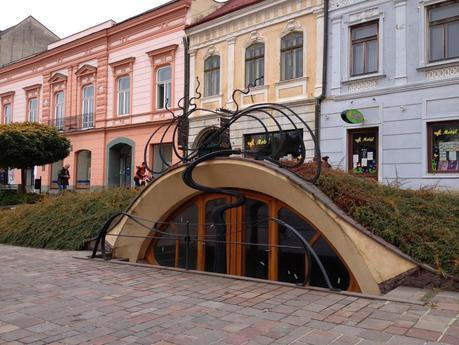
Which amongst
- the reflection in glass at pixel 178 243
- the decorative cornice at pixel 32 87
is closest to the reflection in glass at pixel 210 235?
the reflection in glass at pixel 178 243

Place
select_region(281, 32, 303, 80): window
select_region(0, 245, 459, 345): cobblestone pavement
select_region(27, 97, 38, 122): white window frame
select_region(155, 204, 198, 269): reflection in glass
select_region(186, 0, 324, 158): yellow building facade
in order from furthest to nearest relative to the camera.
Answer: select_region(27, 97, 38, 122): white window frame → select_region(281, 32, 303, 80): window → select_region(186, 0, 324, 158): yellow building facade → select_region(155, 204, 198, 269): reflection in glass → select_region(0, 245, 459, 345): cobblestone pavement

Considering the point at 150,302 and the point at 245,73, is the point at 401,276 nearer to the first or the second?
the point at 150,302

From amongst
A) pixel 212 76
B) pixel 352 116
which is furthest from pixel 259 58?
pixel 352 116

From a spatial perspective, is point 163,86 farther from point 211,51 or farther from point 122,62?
point 211,51

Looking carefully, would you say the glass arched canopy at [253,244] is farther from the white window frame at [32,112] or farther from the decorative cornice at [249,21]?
the white window frame at [32,112]

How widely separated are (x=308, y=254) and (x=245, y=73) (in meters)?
12.9

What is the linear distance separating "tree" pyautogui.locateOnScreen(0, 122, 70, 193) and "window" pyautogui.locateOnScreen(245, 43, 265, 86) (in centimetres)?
906

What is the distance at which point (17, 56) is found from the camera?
36031 millimetres

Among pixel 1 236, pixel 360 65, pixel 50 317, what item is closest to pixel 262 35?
pixel 360 65

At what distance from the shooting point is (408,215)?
7.39 meters

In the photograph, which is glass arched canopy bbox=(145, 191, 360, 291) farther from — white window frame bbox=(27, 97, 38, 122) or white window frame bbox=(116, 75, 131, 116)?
white window frame bbox=(27, 97, 38, 122)

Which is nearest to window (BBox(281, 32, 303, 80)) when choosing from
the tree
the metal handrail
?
the tree

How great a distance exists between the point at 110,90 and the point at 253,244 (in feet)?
61.9

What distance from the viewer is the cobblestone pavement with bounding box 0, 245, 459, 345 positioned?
4496mm
